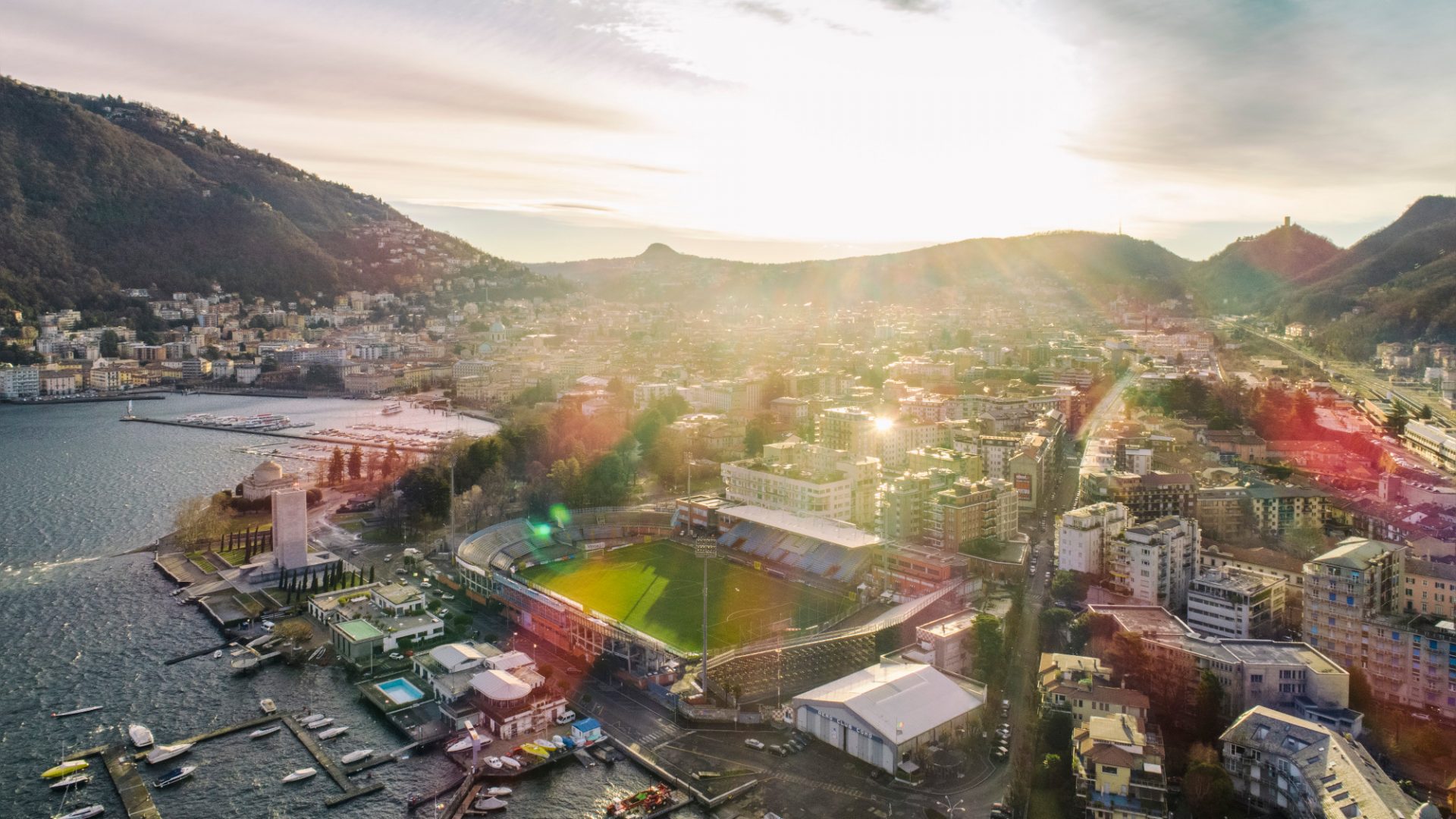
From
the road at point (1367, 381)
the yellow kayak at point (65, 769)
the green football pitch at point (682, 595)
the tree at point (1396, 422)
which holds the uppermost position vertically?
the road at point (1367, 381)

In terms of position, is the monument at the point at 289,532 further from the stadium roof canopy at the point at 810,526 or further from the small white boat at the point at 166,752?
the stadium roof canopy at the point at 810,526

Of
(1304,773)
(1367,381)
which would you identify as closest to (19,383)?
(1304,773)

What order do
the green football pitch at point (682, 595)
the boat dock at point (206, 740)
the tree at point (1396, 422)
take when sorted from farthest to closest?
the tree at point (1396, 422)
the green football pitch at point (682, 595)
the boat dock at point (206, 740)

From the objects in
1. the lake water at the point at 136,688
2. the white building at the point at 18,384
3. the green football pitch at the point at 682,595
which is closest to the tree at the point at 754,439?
the green football pitch at the point at 682,595

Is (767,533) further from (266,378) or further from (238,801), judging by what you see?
(266,378)

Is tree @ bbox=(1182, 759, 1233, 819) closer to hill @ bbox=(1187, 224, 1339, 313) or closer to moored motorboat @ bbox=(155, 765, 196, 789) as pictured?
moored motorboat @ bbox=(155, 765, 196, 789)

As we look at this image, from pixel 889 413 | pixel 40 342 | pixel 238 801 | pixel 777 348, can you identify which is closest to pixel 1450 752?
pixel 238 801

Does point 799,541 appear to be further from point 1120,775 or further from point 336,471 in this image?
point 336,471
